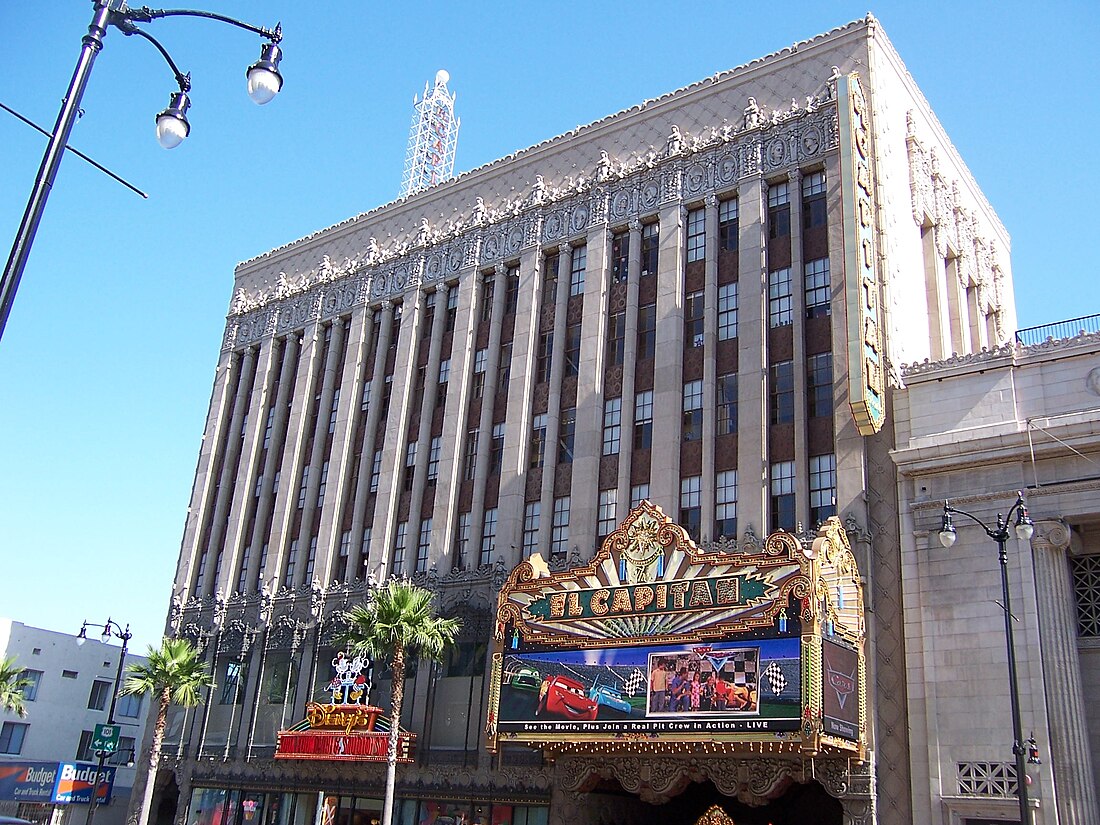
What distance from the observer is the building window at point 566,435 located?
136ft

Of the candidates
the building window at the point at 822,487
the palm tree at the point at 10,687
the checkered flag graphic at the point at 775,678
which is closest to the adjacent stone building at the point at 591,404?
the building window at the point at 822,487

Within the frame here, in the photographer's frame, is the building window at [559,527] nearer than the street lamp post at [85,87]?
No

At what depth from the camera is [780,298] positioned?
124 feet

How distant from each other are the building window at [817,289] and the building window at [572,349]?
10.0 meters

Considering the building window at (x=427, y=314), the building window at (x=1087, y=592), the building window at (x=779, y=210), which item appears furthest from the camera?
the building window at (x=427, y=314)

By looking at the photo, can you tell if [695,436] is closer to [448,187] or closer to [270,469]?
[448,187]

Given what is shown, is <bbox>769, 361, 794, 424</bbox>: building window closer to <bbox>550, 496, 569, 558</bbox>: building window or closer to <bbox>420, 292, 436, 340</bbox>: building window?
<bbox>550, 496, 569, 558</bbox>: building window

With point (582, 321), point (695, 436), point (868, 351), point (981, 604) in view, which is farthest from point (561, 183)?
point (981, 604)

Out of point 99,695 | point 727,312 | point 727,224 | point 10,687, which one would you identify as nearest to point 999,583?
point 727,312

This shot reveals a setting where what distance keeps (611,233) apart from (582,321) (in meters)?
4.14

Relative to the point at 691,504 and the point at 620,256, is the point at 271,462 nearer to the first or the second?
the point at 620,256

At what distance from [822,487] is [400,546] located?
20.0 metres

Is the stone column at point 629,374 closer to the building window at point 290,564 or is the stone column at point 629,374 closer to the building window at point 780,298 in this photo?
the building window at point 780,298

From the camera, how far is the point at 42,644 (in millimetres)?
67688
